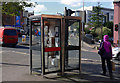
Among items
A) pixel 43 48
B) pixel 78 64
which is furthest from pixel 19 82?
pixel 78 64

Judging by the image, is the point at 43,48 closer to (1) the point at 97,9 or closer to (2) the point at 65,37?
(2) the point at 65,37

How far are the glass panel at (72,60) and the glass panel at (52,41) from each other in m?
0.46

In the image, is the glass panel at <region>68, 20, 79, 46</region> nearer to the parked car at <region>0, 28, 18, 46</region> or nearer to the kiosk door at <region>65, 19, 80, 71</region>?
the kiosk door at <region>65, 19, 80, 71</region>

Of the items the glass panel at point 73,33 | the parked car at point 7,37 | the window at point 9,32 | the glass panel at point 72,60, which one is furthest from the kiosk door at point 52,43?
the window at point 9,32

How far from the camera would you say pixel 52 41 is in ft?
24.3

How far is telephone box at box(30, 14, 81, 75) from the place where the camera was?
278 inches

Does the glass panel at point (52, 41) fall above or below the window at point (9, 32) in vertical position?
below

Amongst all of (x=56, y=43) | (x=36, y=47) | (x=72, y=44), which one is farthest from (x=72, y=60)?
(x=36, y=47)

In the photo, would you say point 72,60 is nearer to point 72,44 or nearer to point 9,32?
point 72,44

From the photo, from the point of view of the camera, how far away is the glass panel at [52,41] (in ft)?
24.1

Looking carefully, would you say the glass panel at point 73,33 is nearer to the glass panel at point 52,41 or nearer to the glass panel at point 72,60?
the glass panel at point 72,60

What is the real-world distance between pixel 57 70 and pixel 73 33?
166 centimetres

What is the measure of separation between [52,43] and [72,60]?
3.62ft

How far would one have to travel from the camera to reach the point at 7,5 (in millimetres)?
14531
